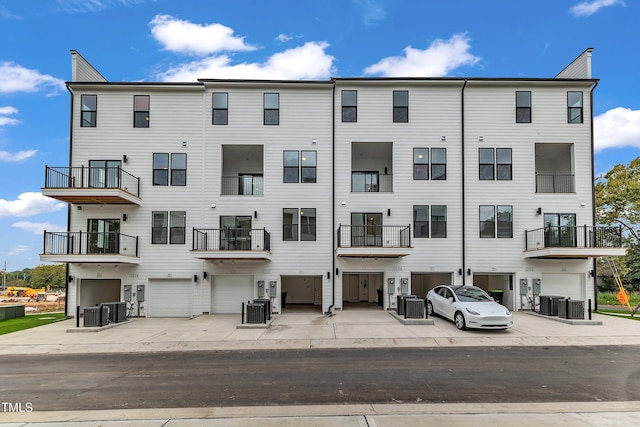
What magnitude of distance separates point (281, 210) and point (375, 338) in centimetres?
805

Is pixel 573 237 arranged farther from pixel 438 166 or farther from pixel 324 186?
pixel 324 186

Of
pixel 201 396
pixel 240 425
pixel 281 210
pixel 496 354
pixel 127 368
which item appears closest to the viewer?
pixel 240 425

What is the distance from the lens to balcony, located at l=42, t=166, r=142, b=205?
14.9 meters

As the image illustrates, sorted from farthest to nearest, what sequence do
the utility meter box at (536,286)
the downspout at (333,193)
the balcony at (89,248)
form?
1. the utility meter box at (536,286)
2. the downspout at (333,193)
3. the balcony at (89,248)

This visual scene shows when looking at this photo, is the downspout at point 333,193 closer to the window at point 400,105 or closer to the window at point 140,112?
the window at point 400,105

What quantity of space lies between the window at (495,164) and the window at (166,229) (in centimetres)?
1498

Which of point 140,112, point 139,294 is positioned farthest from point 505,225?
point 140,112

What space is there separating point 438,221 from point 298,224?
22.6ft

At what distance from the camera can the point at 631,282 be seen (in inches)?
1048

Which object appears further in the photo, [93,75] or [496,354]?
[93,75]

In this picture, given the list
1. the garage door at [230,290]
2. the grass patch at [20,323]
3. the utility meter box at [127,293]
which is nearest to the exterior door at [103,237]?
the utility meter box at [127,293]

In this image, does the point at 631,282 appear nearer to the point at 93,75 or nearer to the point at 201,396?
the point at 201,396

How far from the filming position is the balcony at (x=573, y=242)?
15.1 meters

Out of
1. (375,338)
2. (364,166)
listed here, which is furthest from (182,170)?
(375,338)
